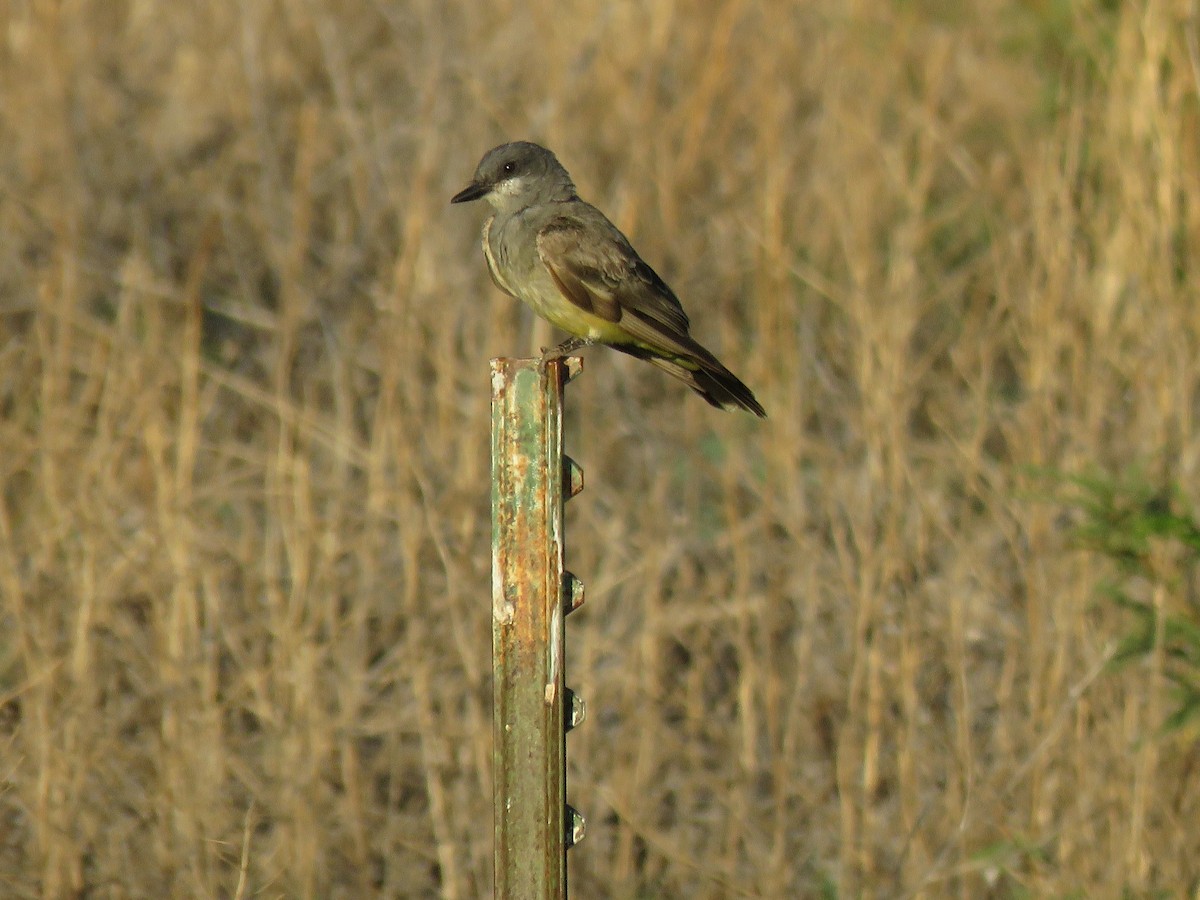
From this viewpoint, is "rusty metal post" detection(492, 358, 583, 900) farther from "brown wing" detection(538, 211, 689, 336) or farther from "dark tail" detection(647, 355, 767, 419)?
"brown wing" detection(538, 211, 689, 336)

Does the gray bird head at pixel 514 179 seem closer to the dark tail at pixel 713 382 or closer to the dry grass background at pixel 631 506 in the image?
the dark tail at pixel 713 382

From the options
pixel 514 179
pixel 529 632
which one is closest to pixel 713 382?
pixel 514 179

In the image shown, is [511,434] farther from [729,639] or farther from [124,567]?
[729,639]

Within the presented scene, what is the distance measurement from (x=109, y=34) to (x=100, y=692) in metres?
4.17

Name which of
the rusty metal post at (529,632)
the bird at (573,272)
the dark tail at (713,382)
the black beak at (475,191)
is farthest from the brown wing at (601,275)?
the rusty metal post at (529,632)

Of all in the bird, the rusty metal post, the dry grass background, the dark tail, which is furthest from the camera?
the dry grass background

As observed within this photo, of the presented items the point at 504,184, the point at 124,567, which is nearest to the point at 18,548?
the point at 124,567

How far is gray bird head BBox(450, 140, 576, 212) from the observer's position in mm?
4227

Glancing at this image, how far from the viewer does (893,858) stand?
4926 millimetres

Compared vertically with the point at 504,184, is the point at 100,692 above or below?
below

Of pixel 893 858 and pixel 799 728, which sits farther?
pixel 799 728

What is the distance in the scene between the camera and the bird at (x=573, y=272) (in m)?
3.84

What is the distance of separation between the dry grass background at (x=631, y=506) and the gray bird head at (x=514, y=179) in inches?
35.1

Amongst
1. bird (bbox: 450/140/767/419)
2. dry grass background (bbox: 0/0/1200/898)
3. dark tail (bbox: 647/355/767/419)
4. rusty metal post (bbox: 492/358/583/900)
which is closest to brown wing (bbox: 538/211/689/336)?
bird (bbox: 450/140/767/419)
